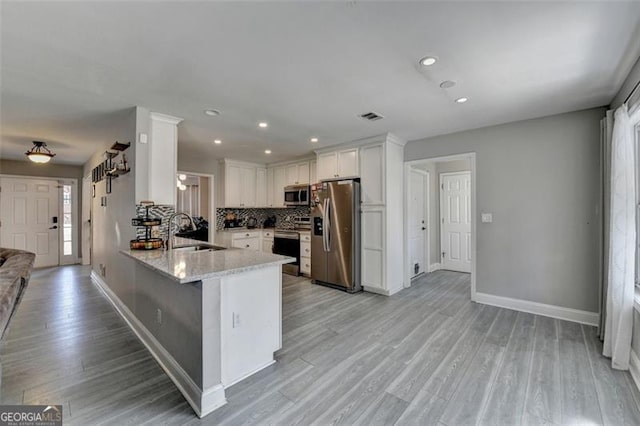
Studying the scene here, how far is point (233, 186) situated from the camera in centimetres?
584

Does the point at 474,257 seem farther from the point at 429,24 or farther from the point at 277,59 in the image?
the point at 277,59

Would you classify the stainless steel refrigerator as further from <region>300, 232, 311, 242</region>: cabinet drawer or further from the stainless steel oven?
the stainless steel oven

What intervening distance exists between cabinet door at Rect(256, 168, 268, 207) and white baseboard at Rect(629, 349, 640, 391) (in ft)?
18.9

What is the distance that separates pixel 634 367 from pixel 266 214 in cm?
616

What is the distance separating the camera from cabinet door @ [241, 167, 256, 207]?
6035 mm

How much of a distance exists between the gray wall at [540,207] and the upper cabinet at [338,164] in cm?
155

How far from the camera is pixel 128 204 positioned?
3057mm

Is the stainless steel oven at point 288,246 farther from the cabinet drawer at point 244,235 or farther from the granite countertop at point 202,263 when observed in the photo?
the granite countertop at point 202,263

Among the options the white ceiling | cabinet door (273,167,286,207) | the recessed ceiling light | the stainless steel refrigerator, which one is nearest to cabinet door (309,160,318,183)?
cabinet door (273,167,286,207)

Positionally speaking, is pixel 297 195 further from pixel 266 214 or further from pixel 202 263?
pixel 202 263

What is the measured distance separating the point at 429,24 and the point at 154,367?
10.5 feet

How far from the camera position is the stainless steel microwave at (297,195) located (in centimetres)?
549

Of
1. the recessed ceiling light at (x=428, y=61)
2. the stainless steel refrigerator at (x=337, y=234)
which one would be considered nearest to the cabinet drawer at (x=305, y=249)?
the stainless steel refrigerator at (x=337, y=234)

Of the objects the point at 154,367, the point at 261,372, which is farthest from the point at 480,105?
the point at 154,367
